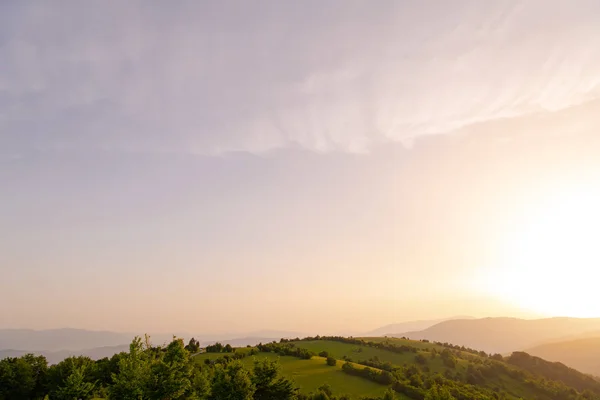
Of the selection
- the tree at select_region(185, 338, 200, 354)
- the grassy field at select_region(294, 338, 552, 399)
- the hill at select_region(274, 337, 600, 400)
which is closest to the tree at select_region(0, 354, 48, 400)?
the tree at select_region(185, 338, 200, 354)

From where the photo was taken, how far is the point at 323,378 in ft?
259

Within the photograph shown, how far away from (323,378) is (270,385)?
31.4 m

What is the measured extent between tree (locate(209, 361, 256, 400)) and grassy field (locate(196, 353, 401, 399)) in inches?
800

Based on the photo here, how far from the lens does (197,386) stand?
2057 inches

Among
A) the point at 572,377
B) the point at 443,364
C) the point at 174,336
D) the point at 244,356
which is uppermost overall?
the point at 174,336

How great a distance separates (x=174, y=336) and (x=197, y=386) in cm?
793

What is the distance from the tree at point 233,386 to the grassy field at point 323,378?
20.3 m

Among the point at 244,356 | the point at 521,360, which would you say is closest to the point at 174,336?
the point at 244,356

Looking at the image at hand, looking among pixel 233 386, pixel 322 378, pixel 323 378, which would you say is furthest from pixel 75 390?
pixel 323 378

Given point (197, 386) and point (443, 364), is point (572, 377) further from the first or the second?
point (197, 386)

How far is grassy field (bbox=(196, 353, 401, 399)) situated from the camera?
72812 mm

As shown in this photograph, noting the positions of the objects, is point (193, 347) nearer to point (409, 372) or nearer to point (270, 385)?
point (409, 372)

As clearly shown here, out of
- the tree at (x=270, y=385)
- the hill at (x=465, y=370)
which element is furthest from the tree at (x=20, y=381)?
the hill at (x=465, y=370)

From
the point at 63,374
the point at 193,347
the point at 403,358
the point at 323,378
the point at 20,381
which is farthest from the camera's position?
the point at 403,358
